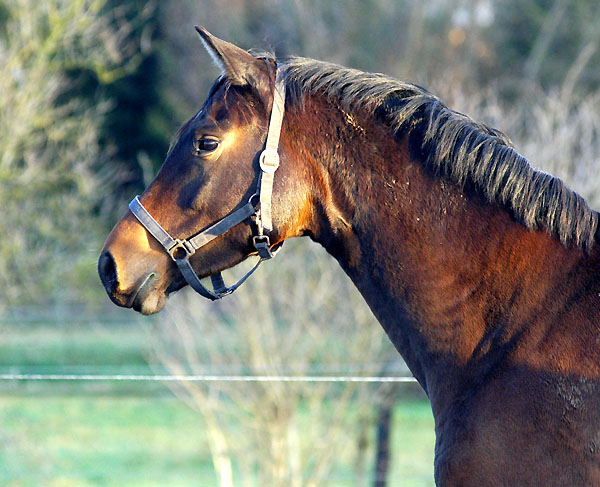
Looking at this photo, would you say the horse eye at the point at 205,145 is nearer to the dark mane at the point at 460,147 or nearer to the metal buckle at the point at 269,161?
the metal buckle at the point at 269,161

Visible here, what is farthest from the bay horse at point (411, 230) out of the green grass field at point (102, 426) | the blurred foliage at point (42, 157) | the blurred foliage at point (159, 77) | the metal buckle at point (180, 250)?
the blurred foliage at point (42, 157)

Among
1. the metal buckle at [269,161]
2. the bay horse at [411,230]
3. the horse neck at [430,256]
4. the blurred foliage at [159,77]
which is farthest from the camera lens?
the blurred foliage at [159,77]

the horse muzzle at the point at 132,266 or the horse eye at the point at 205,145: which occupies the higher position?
the horse eye at the point at 205,145

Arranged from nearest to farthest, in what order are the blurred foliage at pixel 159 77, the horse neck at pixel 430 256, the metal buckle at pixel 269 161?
the horse neck at pixel 430 256
the metal buckle at pixel 269 161
the blurred foliage at pixel 159 77

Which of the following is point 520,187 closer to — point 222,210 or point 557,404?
point 557,404

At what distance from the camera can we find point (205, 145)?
2.53 metres

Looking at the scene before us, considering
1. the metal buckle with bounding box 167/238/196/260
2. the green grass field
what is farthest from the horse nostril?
the green grass field

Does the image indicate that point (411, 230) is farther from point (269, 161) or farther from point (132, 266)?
point (132, 266)

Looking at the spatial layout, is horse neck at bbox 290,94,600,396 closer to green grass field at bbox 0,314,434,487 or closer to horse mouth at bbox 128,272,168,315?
horse mouth at bbox 128,272,168,315

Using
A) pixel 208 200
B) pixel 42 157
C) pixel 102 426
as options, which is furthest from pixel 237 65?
pixel 102 426

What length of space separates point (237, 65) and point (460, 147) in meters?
0.83

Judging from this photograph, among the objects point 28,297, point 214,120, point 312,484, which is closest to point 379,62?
point 28,297

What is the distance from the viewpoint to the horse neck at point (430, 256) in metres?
2.28

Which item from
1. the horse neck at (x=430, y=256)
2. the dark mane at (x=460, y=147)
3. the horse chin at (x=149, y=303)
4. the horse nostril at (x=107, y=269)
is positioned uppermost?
the dark mane at (x=460, y=147)
